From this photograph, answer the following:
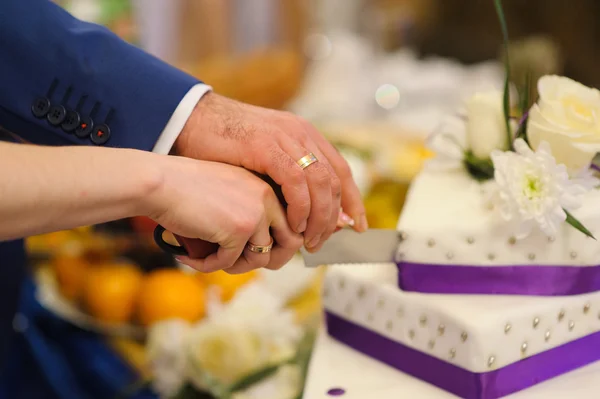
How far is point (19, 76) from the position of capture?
0.78m

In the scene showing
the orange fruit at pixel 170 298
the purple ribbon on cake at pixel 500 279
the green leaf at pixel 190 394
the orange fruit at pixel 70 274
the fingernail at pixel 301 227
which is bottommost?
the orange fruit at pixel 70 274

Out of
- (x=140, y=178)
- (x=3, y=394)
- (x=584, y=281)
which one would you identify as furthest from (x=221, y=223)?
(x=3, y=394)

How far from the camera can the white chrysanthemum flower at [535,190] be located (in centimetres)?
68

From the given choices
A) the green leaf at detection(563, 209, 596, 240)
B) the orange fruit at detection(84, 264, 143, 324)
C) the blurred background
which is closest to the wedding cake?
the green leaf at detection(563, 209, 596, 240)

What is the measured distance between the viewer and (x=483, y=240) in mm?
729

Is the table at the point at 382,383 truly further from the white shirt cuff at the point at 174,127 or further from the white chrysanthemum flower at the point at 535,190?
the white shirt cuff at the point at 174,127

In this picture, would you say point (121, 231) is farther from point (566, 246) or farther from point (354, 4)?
point (354, 4)

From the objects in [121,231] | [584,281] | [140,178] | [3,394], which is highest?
[140,178]

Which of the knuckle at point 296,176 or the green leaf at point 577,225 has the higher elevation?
the knuckle at point 296,176

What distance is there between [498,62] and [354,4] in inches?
41.4

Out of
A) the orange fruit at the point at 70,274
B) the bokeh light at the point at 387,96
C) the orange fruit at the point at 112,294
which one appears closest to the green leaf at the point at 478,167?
the orange fruit at the point at 112,294

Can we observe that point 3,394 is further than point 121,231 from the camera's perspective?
No

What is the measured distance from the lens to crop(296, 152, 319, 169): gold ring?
0.71 metres

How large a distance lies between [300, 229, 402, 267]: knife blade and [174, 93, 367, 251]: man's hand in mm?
17
